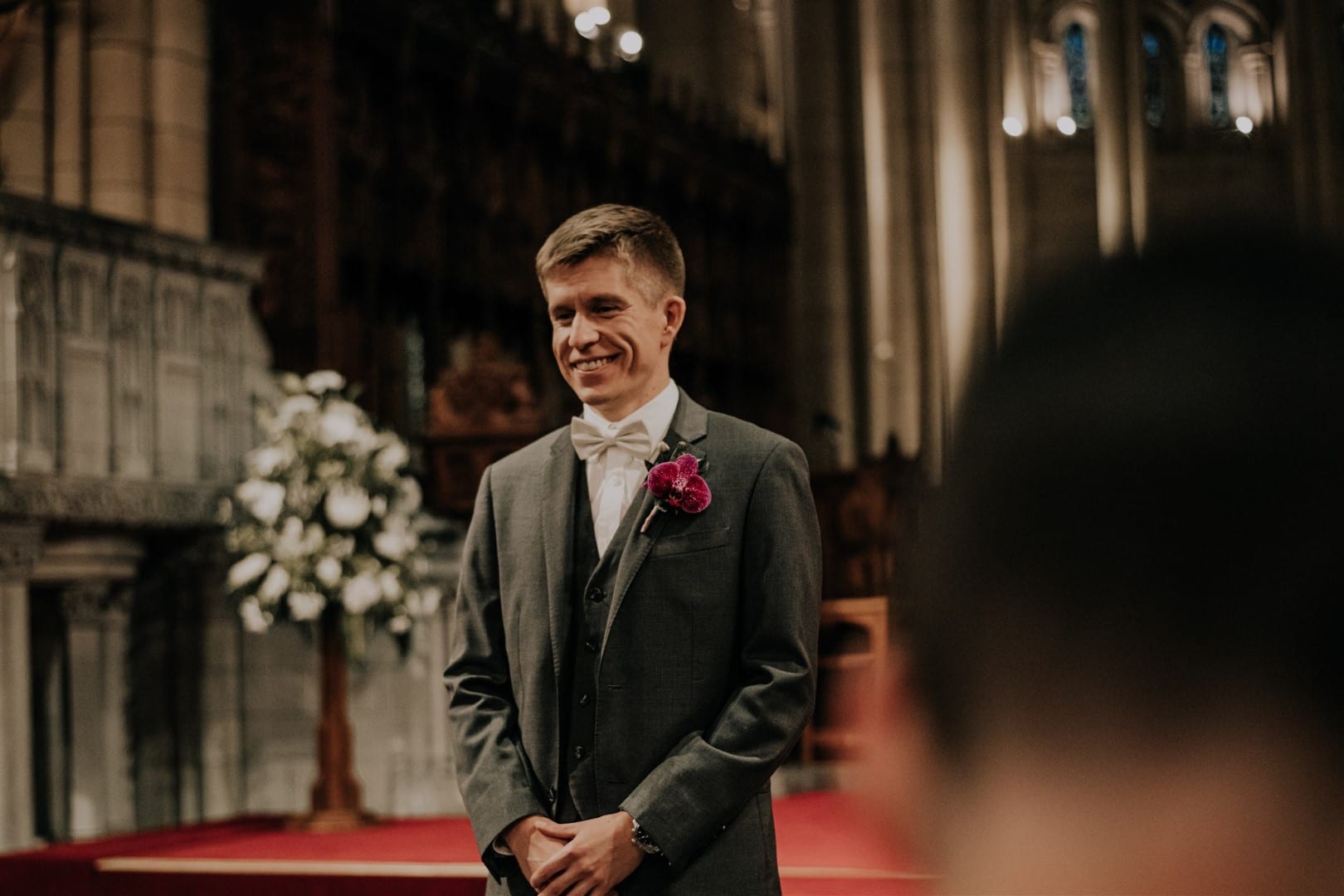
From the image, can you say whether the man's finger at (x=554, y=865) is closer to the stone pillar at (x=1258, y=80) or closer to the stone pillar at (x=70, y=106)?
the stone pillar at (x=70, y=106)

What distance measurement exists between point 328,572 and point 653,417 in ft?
12.6

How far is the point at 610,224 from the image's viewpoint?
1.94 metres

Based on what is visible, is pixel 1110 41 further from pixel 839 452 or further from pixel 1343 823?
pixel 1343 823

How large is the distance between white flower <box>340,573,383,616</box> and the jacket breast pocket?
3.91m

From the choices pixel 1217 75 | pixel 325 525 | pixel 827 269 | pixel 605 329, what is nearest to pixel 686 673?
pixel 605 329

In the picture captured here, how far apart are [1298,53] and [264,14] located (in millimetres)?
18044

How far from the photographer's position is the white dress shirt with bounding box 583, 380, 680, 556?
206 cm

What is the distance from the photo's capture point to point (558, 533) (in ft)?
6.72

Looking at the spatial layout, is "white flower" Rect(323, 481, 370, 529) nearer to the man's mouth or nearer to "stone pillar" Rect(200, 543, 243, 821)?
"stone pillar" Rect(200, 543, 243, 821)

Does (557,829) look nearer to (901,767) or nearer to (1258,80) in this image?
(901,767)

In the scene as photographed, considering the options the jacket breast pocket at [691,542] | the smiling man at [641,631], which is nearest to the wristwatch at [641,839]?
the smiling man at [641,631]

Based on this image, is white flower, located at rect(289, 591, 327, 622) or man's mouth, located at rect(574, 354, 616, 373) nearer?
man's mouth, located at rect(574, 354, 616, 373)

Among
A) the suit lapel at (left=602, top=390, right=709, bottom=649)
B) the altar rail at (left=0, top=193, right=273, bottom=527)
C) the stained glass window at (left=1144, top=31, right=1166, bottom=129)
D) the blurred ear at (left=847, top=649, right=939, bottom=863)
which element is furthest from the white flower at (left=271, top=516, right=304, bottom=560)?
the stained glass window at (left=1144, top=31, right=1166, bottom=129)

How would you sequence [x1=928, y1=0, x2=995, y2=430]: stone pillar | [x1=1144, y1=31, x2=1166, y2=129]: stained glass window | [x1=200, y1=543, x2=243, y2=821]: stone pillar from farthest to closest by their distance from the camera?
[x1=1144, y1=31, x2=1166, y2=129]: stained glass window
[x1=928, y1=0, x2=995, y2=430]: stone pillar
[x1=200, y1=543, x2=243, y2=821]: stone pillar
